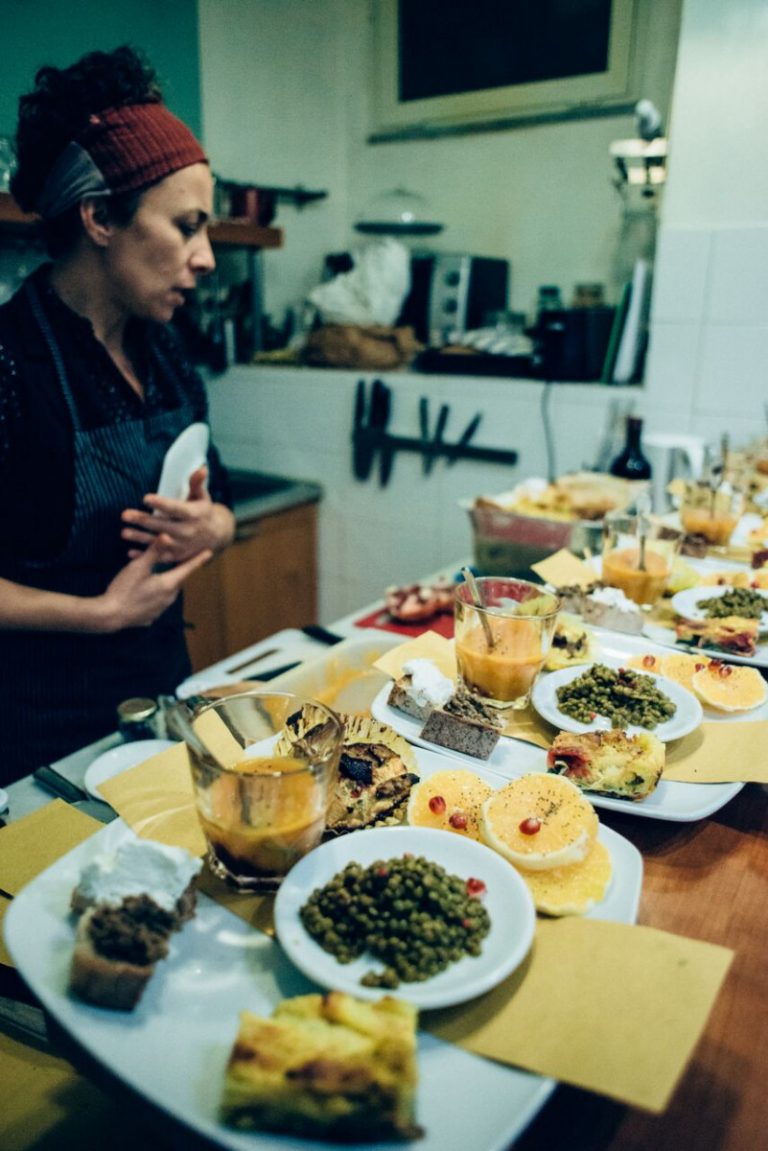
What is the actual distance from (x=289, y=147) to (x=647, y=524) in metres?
3.48

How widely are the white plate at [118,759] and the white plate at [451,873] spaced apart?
482 millimetres

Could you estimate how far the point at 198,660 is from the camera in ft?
12.0

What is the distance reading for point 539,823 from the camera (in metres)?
0.96

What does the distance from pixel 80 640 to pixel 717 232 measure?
2.55 meters

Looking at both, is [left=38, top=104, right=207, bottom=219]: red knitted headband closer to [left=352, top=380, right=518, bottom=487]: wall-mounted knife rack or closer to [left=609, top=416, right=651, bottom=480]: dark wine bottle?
[left=609, top=416, right=651, bottom=480]: dark wine bottle

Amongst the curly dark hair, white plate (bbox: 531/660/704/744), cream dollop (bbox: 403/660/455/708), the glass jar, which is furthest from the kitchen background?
the glass jar

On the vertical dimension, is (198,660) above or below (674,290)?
below

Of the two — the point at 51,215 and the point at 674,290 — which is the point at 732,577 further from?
the point at 51,215

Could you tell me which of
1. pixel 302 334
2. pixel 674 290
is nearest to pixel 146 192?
pixel 674 290

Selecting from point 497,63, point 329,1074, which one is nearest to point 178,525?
point 329,1074

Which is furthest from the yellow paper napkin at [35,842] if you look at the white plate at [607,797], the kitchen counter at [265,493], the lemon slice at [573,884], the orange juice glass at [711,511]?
the kitchen counter at [265,493]

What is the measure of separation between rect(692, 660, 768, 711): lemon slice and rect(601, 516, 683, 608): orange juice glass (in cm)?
38

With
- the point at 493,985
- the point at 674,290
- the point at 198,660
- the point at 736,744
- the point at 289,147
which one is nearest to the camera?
the point at 493,985

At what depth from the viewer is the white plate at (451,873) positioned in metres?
0.75
